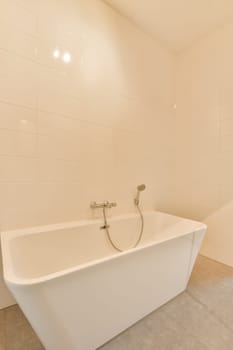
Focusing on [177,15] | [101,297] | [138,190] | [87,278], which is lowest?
[101,297]

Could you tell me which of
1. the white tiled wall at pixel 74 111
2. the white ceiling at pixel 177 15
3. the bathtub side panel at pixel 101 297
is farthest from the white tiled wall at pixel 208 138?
the bathtub side panel at pixel 101 297

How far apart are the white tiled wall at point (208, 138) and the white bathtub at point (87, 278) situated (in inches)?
25.2

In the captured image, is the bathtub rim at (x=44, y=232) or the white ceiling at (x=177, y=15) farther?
the white ceiling at (x=177, y=15)

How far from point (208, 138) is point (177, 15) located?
1404 millimetres

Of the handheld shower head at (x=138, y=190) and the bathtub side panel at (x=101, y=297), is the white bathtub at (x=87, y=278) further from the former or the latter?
the handheld shower head at (x=138, y=190)

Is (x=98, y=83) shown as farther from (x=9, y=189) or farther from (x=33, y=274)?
(x=33, y=274)

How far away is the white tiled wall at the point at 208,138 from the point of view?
2174mm

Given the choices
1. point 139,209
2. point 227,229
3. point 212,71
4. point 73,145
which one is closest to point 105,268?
point 73,145

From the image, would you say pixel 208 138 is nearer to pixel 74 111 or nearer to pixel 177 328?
pixel 74 111

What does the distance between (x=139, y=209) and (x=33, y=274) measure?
4.37ft

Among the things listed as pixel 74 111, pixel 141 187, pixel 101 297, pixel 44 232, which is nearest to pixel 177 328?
pixel 101 297

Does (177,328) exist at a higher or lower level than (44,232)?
lower

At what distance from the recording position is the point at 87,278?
1.00m

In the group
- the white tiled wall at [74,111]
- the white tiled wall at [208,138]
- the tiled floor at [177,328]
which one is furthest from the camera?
the white tiled wall at [208,138]
